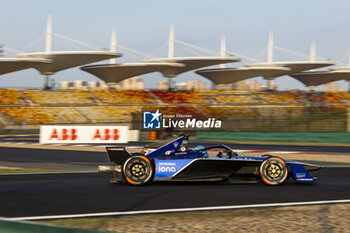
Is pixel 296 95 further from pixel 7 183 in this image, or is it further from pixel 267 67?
pixel 7 183

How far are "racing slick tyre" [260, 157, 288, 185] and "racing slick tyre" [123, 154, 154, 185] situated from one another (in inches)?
82.9

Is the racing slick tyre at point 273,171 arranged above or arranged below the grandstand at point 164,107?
below

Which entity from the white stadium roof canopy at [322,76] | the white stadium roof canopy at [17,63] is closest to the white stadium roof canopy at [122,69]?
the white stadium roof canopy at [17,63]

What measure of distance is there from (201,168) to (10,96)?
4615 cm

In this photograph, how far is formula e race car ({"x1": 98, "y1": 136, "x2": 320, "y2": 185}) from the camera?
9109 mm

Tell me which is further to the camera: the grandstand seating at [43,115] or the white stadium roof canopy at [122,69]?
the white stadium roof canopy at [122,69]

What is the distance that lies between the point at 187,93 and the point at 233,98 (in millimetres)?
6074

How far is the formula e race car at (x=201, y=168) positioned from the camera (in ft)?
29.9

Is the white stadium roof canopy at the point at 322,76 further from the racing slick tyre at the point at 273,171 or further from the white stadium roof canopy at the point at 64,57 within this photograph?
the racing slick tyre at the point at 273,171

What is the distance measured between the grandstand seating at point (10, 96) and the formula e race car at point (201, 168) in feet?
143

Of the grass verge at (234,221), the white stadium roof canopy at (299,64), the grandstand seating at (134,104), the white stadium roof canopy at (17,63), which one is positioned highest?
the white stadium roof canopy at (299,64)

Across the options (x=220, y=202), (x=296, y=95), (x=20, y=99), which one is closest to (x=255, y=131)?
(x=220, y=202)

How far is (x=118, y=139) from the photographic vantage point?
2702 cm

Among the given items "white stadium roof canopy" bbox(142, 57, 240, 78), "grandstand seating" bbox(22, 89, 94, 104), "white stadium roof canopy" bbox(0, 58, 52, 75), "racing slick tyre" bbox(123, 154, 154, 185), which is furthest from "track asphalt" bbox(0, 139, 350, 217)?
"white stadium roof canopy" bbox(142, 57, 240, 78)
